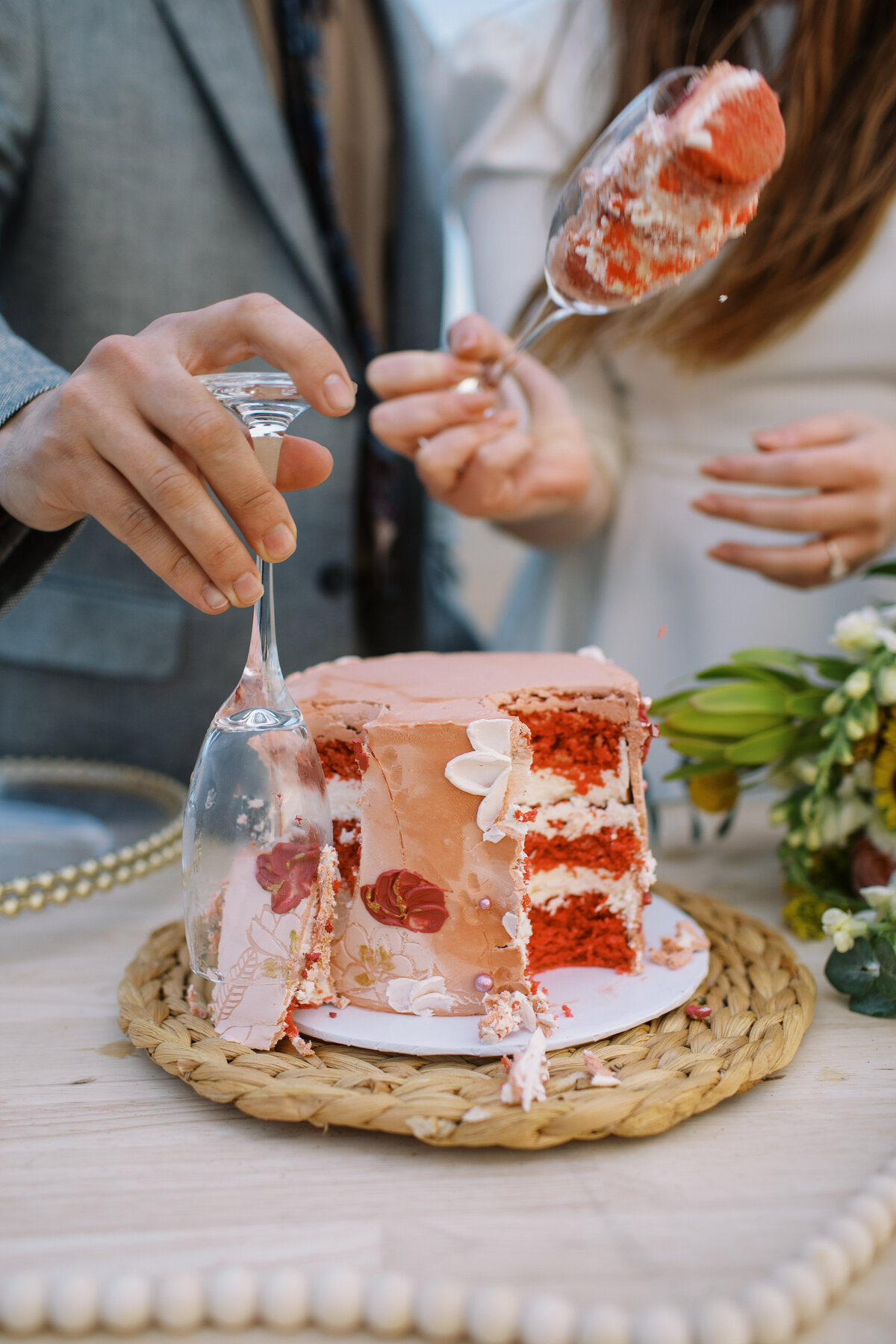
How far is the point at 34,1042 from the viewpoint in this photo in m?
0.78

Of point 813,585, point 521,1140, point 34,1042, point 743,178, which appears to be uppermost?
point 743,178

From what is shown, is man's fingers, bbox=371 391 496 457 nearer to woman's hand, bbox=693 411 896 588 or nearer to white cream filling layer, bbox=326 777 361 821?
woman's hand, bbox=693 411 896 588

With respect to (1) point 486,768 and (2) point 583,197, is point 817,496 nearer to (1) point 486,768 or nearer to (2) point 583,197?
(2) point 583,197

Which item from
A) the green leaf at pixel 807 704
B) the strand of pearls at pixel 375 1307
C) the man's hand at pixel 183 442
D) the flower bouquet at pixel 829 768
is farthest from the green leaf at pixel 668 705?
the strand of pearls at pixel 375 1307

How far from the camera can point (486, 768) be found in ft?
2.47

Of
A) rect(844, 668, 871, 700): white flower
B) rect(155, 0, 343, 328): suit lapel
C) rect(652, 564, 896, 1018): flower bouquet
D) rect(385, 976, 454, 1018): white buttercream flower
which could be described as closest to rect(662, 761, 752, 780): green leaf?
rect(652, 564, 896, 1018): flower bouquet

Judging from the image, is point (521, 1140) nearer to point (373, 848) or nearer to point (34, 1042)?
point (373, 848)

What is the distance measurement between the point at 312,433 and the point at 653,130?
1.02 metres

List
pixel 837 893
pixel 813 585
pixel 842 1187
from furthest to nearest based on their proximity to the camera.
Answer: pixel 813 585, pixel 837 893, pixel 842 1187

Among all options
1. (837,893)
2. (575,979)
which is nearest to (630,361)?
(837,893)

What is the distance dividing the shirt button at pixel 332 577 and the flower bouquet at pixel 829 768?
0.83 meters

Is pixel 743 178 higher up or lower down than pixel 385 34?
lower down

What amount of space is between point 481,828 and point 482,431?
0.61m

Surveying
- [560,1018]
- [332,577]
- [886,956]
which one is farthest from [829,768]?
[332,577]
